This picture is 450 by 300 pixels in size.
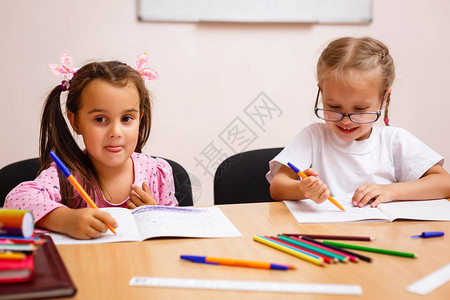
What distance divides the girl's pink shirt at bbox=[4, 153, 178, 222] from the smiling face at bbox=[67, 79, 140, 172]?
5.1 inches

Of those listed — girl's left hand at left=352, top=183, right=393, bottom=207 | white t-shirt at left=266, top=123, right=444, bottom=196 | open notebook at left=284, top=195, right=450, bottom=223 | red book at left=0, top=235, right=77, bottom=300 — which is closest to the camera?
red book at left=0, top=235, right=77, bottom=300

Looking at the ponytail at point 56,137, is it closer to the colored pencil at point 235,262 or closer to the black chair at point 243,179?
the black chair at point 243,179

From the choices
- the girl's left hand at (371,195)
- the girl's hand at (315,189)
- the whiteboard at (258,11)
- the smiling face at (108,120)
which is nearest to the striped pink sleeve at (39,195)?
the smiling face at (108,120)

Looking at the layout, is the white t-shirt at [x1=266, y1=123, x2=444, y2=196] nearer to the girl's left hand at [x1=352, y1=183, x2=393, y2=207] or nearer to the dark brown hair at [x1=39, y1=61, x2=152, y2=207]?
the girl's left hand at [x1=352, y1=183, x2=393, y2=207]

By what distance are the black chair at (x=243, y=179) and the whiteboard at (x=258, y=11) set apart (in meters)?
1.05

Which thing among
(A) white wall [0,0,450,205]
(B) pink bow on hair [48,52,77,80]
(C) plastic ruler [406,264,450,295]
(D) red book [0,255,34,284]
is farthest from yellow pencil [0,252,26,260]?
(A) white wall [0,0,450,205]

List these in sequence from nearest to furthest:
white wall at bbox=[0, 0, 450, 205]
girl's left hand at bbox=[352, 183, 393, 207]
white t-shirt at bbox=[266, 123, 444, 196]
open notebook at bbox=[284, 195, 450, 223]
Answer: open notebook at bbox=[284, 195, 450, 223]
girl's left hand at bbox=[352, 183, 393, 207]
white t-shirt at bbox=[266, 123, 444, 196]
white wall at bbox=[0, 0, 450, 205]

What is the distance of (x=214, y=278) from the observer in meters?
0.85

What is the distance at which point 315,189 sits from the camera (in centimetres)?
131

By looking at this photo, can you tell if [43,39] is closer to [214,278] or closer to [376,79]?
[376,79]

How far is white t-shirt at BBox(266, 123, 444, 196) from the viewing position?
5.35 feet

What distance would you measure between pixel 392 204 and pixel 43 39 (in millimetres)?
1841

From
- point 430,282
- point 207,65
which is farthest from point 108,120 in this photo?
point 207,65

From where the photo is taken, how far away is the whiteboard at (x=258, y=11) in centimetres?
253
